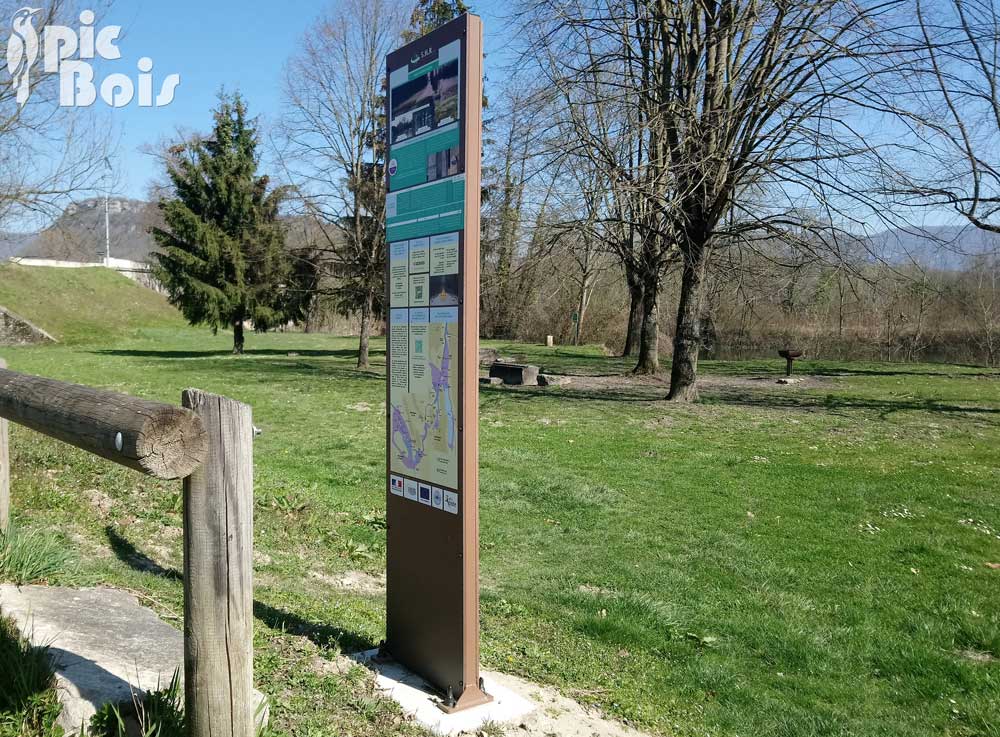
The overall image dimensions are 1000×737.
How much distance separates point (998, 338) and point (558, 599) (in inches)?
1203

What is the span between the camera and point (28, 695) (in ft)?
9.75

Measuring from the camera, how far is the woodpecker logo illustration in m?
16.0

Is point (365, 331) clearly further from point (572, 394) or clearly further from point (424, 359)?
point (424, 359)

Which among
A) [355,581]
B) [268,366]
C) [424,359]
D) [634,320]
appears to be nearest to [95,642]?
[424,359]

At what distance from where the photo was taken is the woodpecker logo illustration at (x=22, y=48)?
16.0 metres

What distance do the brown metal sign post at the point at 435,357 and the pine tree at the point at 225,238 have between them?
86.5 ft

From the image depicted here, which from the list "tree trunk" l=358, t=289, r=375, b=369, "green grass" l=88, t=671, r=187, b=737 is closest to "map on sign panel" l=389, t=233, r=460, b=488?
"green grass" l=88, t=671, r=187, b=737

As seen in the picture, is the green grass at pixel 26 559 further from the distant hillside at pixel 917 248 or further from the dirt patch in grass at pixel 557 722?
the distant hillside at pixel 917 248

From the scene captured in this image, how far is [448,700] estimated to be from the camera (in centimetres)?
361

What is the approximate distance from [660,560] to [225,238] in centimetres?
2674

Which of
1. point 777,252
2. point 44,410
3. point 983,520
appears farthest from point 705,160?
point 44,410

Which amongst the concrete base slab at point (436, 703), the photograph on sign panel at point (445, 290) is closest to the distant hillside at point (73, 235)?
the photograph on sign panel at point (445, 290)

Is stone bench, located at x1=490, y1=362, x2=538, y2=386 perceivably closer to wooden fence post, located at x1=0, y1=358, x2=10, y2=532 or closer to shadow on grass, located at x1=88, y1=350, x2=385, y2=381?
shadow on grass, located at x1=88, y1=350, x2=385, y2=381

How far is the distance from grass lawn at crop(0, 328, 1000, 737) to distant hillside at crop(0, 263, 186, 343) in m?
28.2
